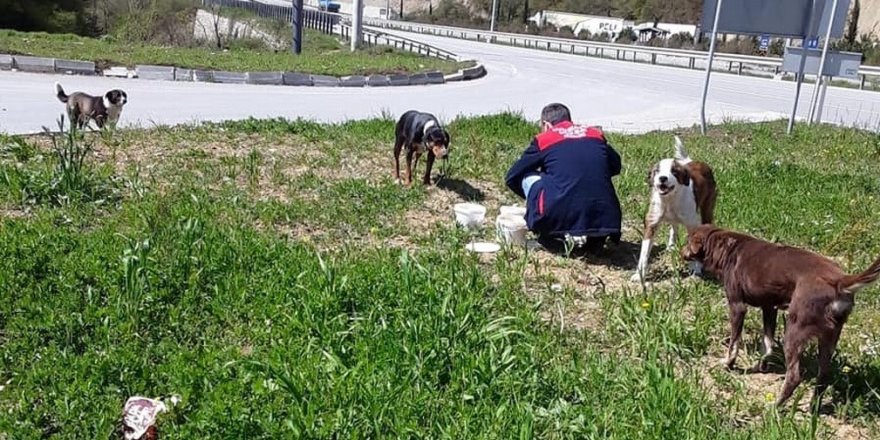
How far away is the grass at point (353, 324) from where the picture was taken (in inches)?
120

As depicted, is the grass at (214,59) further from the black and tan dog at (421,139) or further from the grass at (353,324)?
the grass at (353,324)

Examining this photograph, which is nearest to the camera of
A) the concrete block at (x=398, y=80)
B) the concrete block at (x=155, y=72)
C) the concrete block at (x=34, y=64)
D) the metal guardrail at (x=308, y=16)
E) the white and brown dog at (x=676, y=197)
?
the white and brown dog at (x=676, y=197)

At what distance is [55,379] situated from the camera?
326 cm

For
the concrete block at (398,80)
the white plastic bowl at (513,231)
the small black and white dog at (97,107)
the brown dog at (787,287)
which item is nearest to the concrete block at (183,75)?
the concrete block at (398,80)

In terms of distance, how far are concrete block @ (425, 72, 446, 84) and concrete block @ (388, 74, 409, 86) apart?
0.84 metres

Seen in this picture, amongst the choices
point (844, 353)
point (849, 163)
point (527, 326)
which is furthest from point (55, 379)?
point (849, 163)

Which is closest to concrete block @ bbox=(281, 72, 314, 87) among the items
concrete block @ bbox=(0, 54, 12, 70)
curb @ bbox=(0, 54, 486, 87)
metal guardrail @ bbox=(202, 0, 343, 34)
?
curb @ bbox=(0, 54, 486, 87)

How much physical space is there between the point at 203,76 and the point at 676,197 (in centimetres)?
1461

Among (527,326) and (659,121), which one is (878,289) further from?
(659,121)

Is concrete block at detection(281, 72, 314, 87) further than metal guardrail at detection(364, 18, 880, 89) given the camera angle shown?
No

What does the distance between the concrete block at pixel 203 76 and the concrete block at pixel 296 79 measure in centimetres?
163

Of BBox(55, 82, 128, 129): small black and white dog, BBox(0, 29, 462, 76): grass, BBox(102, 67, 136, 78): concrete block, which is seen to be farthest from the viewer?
BBox(0, 29, 462, 76): grass

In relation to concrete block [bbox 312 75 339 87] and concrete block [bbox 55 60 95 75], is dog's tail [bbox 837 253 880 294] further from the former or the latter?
concrete block [bbox 55 60 95 75]

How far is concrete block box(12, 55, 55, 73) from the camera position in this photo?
54.1ft
